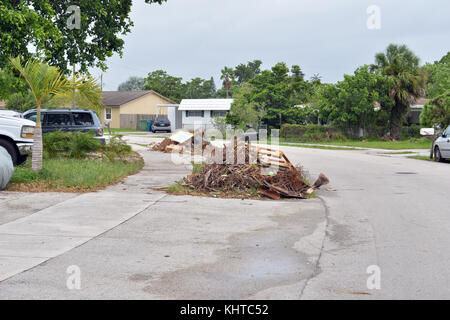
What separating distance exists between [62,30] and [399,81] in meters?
29.0

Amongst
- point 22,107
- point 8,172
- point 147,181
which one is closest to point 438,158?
point 147,181

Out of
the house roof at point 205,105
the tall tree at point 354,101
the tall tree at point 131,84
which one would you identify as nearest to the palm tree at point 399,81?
the tall tree at point 354,101

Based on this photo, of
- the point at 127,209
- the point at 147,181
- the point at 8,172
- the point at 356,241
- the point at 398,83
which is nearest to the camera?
the point at 356,241

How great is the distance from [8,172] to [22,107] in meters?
25.0

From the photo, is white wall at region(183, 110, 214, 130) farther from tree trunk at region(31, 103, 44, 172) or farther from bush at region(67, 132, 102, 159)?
tree trunk at region(31, 103, 44, 172)

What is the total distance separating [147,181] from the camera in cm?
1327

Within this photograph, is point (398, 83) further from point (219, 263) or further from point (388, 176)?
point (219, 263)

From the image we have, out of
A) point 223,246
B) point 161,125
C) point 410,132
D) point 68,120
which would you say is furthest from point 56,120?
point 161,125

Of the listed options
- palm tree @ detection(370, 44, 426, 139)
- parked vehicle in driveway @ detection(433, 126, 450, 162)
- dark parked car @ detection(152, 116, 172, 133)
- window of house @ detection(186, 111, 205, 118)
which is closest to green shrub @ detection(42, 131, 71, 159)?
parked vehicle in driveway @ detection(433, 126, 450, 162)

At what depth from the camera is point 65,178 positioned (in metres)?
11.8

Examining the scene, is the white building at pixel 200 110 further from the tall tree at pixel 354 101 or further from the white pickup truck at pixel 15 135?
the white pickup truck at pixel 15 135

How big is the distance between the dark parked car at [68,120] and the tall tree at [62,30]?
1965mm

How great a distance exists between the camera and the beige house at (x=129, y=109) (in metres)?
58.1
